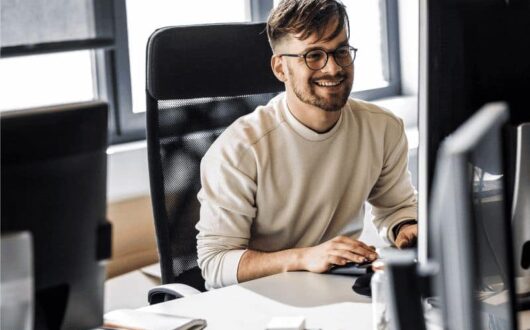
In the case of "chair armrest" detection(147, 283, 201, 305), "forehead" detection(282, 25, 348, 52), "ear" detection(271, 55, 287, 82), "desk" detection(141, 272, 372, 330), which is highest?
"forehead" detection(282, 25, 348, 52)

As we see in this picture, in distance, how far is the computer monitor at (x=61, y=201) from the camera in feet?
3.72

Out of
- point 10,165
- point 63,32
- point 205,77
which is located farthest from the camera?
point 63,32

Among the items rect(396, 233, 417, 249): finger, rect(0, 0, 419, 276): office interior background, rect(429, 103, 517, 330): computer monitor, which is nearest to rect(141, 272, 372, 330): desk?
rect(396, 233, 417, 249): finger

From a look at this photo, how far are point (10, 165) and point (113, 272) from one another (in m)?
1.81

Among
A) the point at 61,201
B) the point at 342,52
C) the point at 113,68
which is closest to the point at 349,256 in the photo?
the point at 342,52

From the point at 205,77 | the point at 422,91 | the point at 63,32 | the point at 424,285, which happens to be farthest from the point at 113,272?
the point at 424,285

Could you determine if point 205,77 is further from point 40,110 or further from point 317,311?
point 40,110

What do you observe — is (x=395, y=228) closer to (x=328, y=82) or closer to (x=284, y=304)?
(x=328, y=82)

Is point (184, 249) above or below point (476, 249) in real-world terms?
below

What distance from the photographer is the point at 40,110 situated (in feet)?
3.84

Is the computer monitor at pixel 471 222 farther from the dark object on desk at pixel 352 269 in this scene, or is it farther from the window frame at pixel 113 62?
the window frame at pixel 113 62

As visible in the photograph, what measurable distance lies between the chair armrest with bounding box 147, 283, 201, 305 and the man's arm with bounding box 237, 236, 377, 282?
126 millimetres

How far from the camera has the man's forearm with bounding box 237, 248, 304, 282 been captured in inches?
76.1

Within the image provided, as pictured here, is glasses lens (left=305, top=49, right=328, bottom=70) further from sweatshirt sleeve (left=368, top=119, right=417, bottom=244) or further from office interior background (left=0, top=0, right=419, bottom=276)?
office interior background (left=0, top=0, right=419, bottom=276)
